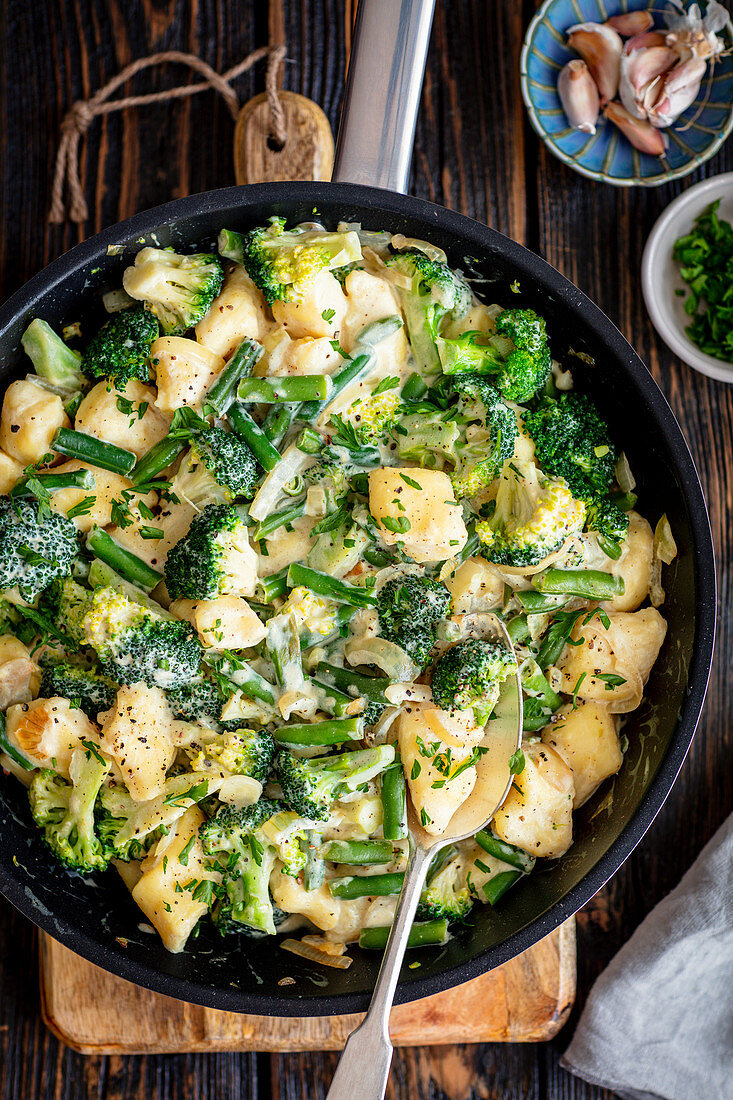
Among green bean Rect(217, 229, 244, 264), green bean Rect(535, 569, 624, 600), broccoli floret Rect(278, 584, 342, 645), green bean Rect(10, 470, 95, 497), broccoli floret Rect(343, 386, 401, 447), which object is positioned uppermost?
green bean Rect(217, 229, 244, 264)

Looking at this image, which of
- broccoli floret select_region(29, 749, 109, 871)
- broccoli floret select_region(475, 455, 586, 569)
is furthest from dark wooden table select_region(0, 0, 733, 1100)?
broccoli floret select_region(475, 455, 586, 569)

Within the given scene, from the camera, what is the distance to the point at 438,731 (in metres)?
2.31

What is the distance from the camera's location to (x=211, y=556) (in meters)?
2.16

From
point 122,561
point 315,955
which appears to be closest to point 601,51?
point 122,561

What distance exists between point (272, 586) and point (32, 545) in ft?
2.05

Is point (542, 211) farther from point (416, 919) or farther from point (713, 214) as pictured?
point (416, 919)

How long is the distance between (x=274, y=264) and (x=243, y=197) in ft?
0.60

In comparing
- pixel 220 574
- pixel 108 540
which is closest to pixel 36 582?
pixel 108 540

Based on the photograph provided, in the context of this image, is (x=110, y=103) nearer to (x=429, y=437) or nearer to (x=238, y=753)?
(x=429, y=437)

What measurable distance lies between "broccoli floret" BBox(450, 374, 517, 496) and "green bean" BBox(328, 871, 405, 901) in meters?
1.08

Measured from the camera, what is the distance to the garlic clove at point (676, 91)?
2838 mm

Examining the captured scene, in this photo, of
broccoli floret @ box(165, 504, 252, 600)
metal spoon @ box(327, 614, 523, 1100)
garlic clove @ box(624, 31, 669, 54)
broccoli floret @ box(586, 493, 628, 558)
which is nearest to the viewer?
broccoli floret @ box(165, 504, 252, 600)

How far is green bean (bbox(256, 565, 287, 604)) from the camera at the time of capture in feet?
7.72

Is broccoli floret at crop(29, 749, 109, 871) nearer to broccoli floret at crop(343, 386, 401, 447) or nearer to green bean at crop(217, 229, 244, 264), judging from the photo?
broccoli floret at crop(343, 386, 401, 447)
